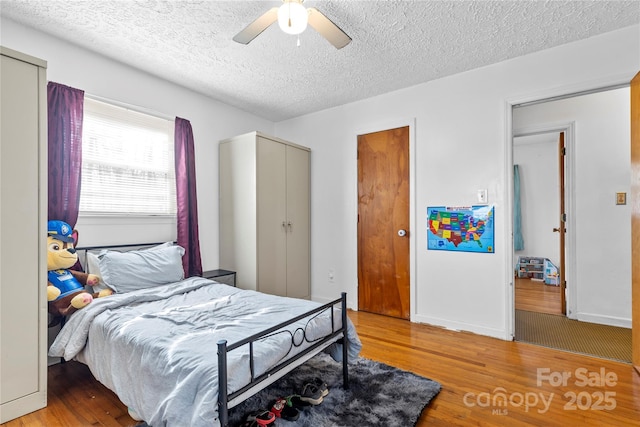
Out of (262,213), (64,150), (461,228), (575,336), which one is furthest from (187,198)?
(575,336)

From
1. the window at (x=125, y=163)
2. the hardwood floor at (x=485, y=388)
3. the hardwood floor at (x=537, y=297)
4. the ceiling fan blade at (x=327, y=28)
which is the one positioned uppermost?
the ceiling fan blade at (x=327, y=28)

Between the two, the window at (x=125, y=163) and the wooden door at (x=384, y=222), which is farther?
the wooden door at (x=384, y=222)

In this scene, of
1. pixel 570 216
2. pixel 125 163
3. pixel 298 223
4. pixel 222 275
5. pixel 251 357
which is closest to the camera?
pixel 251 357

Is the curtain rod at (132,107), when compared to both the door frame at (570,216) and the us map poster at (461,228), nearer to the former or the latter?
the us map poster at (461,228)

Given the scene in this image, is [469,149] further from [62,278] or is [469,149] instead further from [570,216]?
[62,278]

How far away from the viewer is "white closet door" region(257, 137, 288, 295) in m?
3.57

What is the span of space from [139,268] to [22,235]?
2.80 ft

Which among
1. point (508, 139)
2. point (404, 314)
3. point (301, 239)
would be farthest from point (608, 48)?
point (301, 239)

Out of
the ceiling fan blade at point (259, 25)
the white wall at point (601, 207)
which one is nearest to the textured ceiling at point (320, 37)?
the ceiling fan blade at point (259, 25)

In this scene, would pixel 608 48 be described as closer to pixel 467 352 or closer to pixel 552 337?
pixel 552 337

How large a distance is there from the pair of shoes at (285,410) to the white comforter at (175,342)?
32 cm

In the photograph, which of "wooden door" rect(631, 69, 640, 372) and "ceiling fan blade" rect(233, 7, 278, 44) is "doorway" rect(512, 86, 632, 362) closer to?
"wooden door" rect(631, 69, 640, 372)

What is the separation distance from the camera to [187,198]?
3320mm

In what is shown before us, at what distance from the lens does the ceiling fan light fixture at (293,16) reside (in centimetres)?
177
